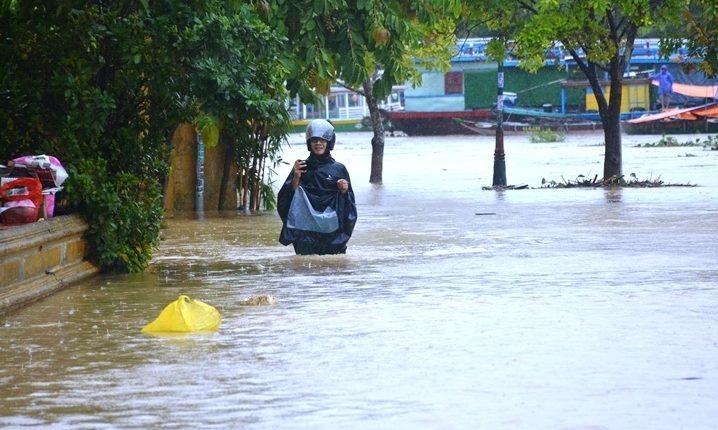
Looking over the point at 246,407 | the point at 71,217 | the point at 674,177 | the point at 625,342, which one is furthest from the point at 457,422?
the point at 674,177

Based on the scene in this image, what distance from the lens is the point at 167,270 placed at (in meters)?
13.7

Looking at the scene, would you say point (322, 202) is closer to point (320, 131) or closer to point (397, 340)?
point (320, 131)

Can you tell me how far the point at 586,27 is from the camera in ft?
92.2

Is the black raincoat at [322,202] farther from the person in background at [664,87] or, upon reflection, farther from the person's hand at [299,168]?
the person in background at [664,87]

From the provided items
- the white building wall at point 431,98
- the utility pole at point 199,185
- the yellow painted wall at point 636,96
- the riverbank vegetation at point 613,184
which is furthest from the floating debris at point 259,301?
the white building wall at point 431,98

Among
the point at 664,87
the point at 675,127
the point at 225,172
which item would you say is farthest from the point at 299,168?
the point at 664,87

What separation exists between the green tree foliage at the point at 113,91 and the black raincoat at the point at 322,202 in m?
1.09

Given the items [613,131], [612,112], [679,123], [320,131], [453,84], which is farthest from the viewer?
[453,84]

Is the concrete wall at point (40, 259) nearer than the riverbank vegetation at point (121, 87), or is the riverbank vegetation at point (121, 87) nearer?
the concrete wall at point (40, 259)

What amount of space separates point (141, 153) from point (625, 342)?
615 cm

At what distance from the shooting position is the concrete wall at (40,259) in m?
10.5

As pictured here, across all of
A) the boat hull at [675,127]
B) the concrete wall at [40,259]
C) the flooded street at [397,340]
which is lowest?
the flooded street at [397,340]

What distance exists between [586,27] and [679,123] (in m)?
47.3

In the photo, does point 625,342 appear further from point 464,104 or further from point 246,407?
point 464,104
